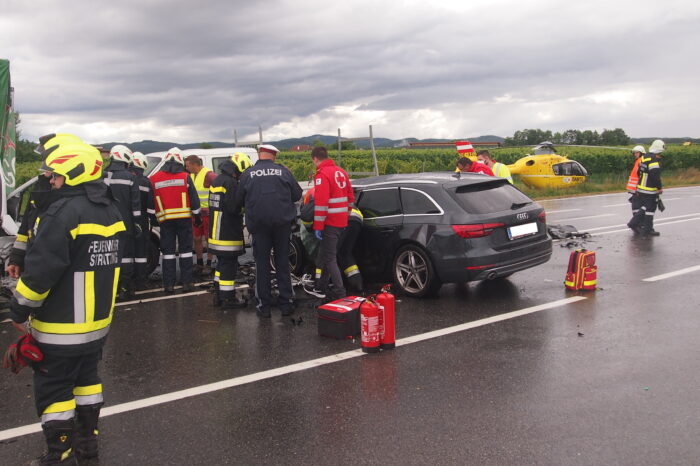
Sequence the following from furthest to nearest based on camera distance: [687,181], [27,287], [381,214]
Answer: [687,181], [381,214], [27,287]

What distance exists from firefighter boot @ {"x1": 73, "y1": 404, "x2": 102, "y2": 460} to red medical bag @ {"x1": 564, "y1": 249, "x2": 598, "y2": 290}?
617 centimetres

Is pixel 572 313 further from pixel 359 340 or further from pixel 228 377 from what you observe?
pixel 228 377

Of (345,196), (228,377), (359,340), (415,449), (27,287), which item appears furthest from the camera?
(345,196)

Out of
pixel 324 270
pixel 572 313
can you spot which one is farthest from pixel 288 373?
pixel 572 313

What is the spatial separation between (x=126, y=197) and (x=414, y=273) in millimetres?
3981

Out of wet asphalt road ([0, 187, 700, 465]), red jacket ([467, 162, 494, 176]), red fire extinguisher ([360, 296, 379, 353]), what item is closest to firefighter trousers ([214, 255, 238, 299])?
wet asphalt road ([0, 187, 700, 465])

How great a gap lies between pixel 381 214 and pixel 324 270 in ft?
3.72

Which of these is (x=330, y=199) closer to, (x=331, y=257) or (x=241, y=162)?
(x=331, y=257)

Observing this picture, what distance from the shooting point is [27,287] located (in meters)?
3.58

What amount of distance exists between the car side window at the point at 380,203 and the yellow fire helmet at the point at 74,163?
4.93 m

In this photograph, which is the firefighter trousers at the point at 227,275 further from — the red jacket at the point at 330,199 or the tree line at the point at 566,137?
the tree line at the point at 566,137

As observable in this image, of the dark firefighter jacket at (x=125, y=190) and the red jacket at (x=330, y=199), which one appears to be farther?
the dark firefighter jacket at (x=125, y=190)

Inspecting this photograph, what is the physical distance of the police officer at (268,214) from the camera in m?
7.21

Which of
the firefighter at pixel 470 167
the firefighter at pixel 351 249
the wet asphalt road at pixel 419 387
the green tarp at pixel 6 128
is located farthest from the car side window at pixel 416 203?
the green tarp at pixel 6 128
